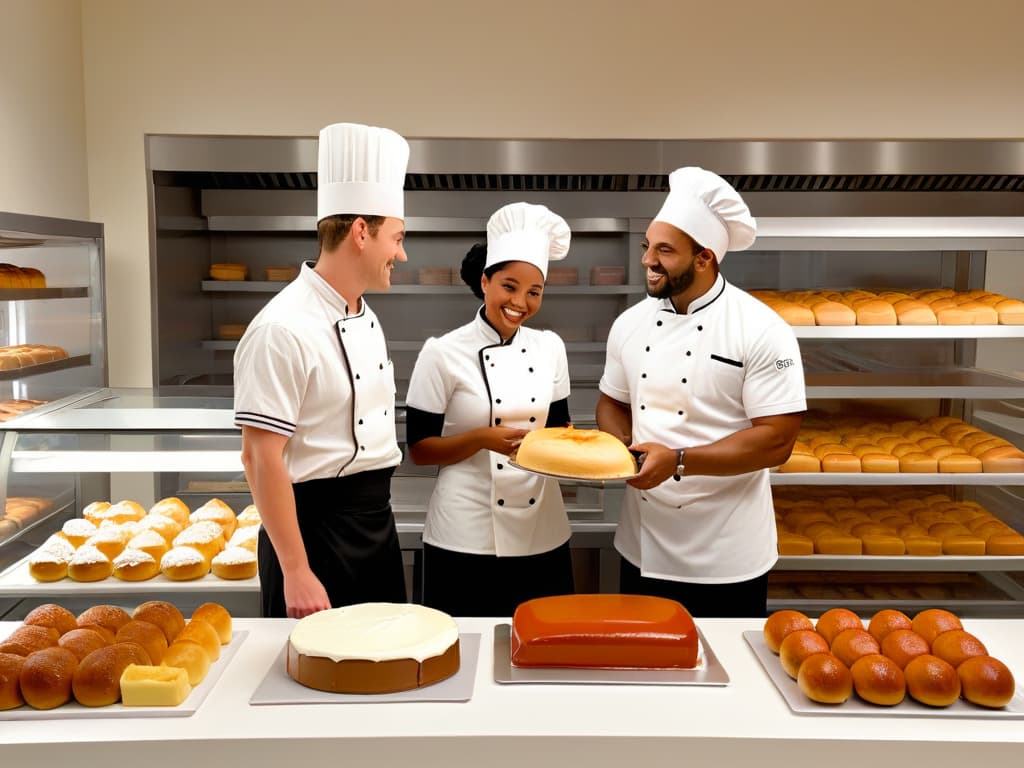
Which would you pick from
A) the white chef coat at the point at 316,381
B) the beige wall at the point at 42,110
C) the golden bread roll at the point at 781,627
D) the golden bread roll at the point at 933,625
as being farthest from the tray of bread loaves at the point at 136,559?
the beige wall at the point at 42,110

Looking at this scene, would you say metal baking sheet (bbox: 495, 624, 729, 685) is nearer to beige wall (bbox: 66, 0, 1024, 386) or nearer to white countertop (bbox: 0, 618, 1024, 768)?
white countertop (bbox: 0, 618, 1024, 768)

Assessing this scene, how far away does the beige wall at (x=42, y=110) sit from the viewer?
3.19 metres

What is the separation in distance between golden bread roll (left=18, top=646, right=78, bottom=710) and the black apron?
562mm

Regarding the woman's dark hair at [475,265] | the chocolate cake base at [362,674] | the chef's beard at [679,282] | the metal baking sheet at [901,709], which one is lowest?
the metal baking sheet at [901,709]

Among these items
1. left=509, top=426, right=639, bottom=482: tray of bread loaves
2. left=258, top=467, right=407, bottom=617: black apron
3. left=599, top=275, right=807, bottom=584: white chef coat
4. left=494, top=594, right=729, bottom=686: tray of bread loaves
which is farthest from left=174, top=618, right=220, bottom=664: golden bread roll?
left=599, top=275, right=807, bottom=584: white chef coat

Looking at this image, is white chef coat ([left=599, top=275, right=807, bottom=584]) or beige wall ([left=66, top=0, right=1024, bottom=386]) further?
beige wall ([left=66, top=0, right=1024, bottom=386])

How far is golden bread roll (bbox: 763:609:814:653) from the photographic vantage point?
4.99 ft

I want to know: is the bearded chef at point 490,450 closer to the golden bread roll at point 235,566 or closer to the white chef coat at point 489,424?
the white chef coat at point 489,424

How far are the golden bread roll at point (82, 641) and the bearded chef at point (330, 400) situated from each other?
14.8 inches

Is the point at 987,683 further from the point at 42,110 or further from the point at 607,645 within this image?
the point at 42,110

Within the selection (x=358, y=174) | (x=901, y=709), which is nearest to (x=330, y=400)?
(x=358, y=174)

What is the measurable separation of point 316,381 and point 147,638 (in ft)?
1.94

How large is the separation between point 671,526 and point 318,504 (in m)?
0.91

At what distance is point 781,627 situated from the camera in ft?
5.03
